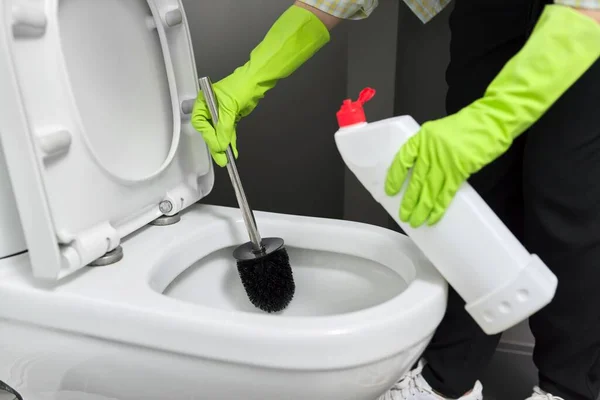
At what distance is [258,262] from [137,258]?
0.45 ft

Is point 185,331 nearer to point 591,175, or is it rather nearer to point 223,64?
point 591,175

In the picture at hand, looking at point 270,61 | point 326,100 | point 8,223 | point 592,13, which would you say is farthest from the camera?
point 326,100

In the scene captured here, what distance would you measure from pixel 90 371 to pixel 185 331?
0.14 meters

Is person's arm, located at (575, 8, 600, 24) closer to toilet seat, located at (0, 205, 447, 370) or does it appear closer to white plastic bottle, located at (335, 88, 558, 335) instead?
white plastic bottle, located at (335, 88, 558, 335)

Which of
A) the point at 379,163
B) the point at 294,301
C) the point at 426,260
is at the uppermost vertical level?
the point at 379,163

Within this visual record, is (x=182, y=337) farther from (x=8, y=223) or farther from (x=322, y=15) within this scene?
(x=322, y=15)

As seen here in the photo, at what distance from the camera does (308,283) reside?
78cm

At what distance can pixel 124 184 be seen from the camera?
670 millimetres

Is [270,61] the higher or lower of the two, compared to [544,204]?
higher

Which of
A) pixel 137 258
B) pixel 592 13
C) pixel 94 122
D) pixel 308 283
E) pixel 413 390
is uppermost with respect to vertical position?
pixel 592 13

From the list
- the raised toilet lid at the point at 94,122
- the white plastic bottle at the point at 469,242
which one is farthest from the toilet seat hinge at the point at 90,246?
the white plastic bottle at the point at 469,242

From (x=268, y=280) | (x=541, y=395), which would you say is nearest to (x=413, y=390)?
(x=541, y=395)

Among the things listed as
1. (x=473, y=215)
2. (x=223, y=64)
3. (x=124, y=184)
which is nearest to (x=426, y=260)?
(x=473, y=215)

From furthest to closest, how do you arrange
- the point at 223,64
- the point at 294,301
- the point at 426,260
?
the point at 223,64 < the point at 294,301 < the point at 426,260
